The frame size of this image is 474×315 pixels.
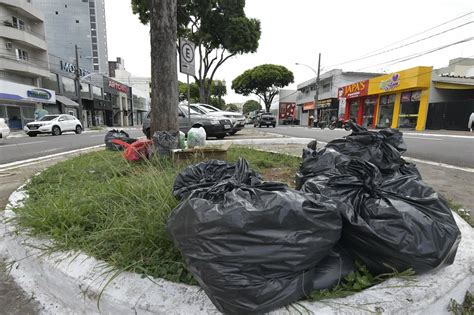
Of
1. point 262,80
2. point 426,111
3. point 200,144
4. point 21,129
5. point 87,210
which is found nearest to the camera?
point 87,210

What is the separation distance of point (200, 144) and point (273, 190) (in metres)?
3.86

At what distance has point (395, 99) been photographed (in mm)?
22594

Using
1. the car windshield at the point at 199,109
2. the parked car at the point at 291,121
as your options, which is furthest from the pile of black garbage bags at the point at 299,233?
the parked car at the point at 291,121

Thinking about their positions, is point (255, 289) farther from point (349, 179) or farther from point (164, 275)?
point (349, 179)

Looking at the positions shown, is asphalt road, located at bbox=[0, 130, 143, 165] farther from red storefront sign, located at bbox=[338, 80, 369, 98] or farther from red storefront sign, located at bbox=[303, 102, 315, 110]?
red storefront sign, located at bbox=[303, 102, 315, 110]

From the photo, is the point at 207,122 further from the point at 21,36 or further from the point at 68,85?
the point at 68,85

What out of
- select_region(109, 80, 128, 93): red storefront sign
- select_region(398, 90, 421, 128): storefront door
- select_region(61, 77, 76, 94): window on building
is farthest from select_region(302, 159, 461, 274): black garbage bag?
select_region(109, 80, 128, 93): red storefront sign

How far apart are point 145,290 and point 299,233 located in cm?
86

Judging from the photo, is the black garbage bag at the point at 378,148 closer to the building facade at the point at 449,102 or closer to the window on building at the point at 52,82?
the building facade at the point at 449,102

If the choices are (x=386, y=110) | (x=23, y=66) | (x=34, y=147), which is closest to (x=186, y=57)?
(x=34, y=147)

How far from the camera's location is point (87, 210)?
85.0 inches

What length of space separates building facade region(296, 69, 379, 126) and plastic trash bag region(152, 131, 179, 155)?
92.3 feet

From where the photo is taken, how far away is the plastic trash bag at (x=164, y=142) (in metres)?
4.16

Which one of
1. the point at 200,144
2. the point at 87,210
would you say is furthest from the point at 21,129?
the point at 87,210
